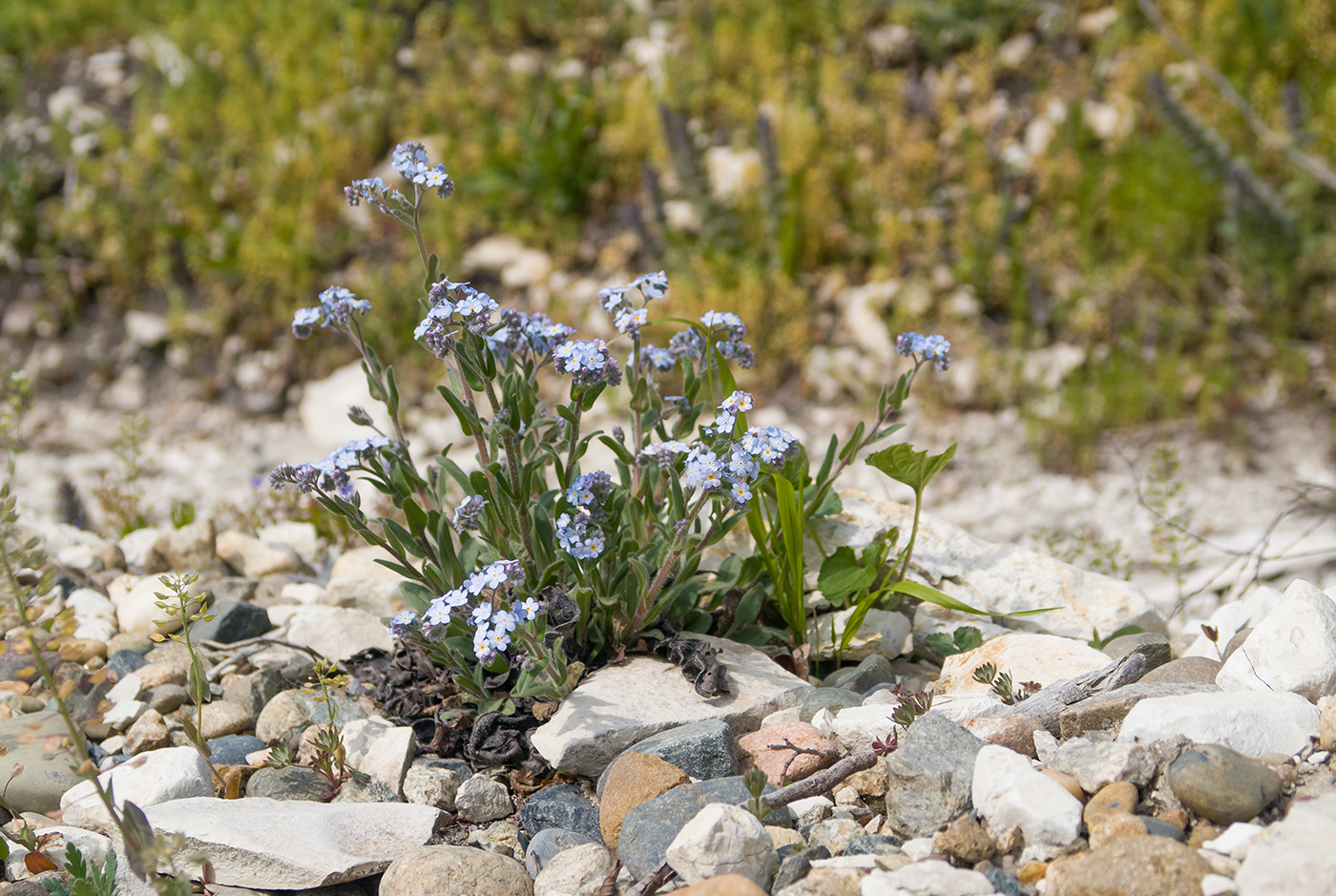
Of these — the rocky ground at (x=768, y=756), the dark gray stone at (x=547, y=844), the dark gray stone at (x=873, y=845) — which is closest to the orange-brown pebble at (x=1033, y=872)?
the rocky ground at (x=768, y=756)

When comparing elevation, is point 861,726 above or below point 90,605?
below

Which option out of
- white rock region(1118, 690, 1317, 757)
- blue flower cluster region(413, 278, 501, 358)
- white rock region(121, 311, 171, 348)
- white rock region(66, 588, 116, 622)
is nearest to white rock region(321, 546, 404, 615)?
white rock region(66, 588, 116, 622)

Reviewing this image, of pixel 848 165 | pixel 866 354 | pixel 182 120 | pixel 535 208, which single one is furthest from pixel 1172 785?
pixel 182 120

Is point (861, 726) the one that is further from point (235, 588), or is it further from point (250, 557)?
point (250, 557)

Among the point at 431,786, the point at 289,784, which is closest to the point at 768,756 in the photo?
the point at 431,786

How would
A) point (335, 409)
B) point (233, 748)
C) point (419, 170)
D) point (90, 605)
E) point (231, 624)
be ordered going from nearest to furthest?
point (419, 170)
point (233, 748)
point (231, 624)
point (90, 605)
point (335, 409)

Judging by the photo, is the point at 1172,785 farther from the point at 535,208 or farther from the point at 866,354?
the point at 535,208
